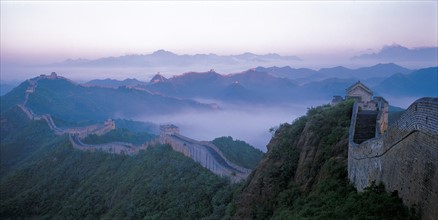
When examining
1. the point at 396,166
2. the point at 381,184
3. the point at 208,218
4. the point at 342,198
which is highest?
the point at 396,166

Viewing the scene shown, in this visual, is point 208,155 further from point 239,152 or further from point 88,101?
point 88,101

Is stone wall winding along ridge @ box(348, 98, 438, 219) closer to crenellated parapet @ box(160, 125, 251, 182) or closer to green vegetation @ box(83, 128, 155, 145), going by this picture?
crenellated parapet @ box(160, 125, 251, 182)

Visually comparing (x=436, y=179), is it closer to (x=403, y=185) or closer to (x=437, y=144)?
(x=437, y=144)

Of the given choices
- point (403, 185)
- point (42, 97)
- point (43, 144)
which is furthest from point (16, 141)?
point (403, 185)

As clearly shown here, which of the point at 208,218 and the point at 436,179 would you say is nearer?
the point at 436,179

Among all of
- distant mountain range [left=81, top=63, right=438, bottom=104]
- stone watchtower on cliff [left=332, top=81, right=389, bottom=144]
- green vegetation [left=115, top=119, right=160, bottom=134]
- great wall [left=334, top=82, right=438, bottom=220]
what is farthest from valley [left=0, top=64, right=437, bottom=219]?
distant mountain range [left=81, top=63, right=438, bottom=104]

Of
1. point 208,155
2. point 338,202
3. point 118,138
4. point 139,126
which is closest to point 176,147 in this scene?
point 208,155
